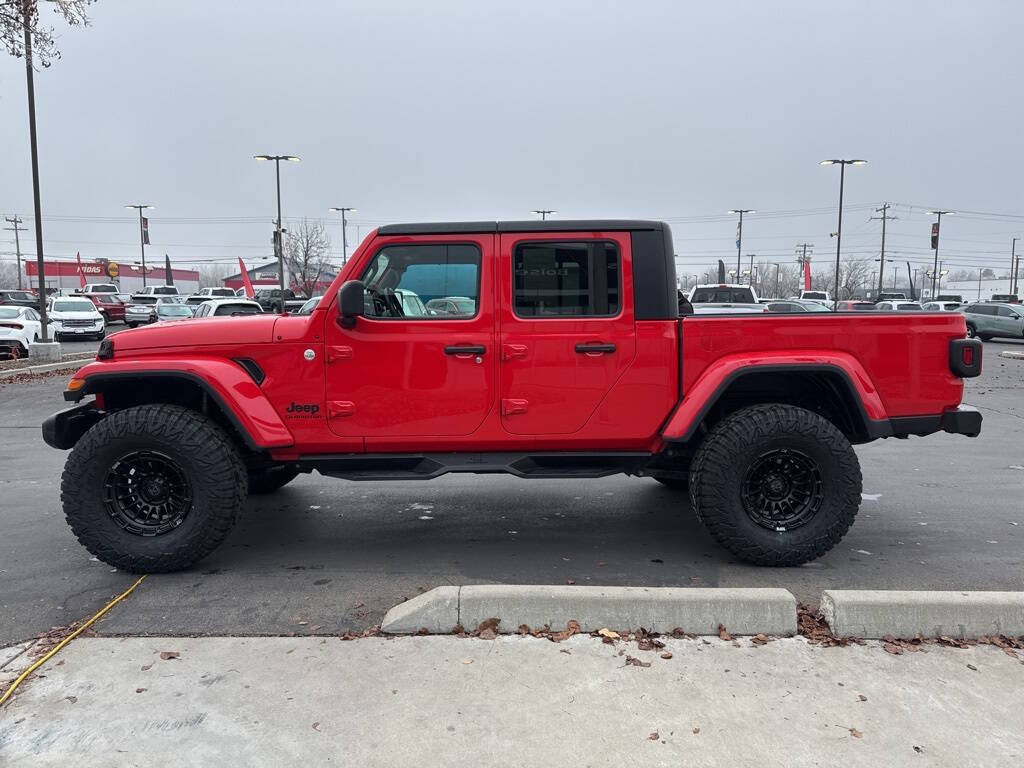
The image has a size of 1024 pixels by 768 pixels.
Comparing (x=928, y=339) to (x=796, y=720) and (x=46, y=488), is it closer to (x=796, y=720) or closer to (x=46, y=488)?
(x=796, y=720)

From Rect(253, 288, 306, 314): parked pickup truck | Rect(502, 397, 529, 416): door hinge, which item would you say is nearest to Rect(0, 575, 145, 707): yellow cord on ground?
Rect(502, 397, 529, 416): door hinge

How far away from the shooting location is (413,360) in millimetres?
4449

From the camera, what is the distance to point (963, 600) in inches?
143

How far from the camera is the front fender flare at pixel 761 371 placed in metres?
4.36

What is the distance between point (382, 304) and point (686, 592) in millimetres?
2368

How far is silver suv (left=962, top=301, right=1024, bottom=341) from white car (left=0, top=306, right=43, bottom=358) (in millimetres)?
32369

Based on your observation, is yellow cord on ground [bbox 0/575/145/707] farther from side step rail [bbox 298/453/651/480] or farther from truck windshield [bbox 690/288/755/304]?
truck windshield [bbox 690/288/755/304]

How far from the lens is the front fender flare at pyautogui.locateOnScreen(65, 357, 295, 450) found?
4359 millimetres

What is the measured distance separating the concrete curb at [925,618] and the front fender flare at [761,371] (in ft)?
3.80

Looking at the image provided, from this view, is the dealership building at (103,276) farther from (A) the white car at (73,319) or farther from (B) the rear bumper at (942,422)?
(B) the rear bumper at (942,422)

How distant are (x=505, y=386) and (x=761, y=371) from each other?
1481mm

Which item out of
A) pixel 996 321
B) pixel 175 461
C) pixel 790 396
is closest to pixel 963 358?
pixel 790 396

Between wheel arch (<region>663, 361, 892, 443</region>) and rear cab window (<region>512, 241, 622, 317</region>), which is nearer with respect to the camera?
wheel arch (<region>663, 361, 892, 443</region>)

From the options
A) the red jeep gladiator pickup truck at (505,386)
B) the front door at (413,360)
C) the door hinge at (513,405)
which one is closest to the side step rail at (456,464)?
the red jeep gladiator pickup truck at (505,386)
